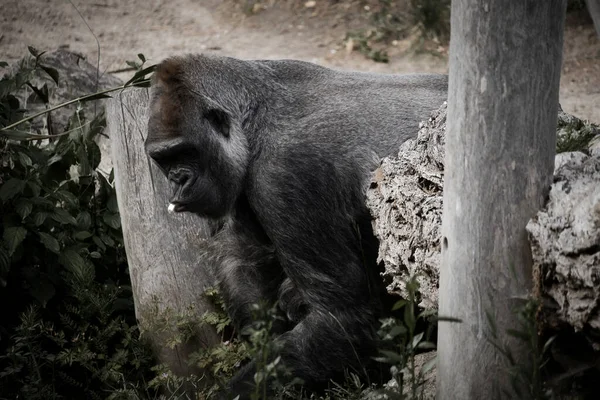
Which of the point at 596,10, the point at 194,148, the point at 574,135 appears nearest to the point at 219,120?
the point at 194,148

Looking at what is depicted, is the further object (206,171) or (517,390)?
(206,171)

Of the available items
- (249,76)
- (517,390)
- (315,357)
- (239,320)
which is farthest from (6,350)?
(517,390)

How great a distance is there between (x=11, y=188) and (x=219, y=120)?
121 centimetres

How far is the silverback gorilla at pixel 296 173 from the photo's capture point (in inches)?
146

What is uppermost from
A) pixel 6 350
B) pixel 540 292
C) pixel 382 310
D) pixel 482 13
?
pixel 482 13

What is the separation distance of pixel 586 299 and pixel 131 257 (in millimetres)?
2648

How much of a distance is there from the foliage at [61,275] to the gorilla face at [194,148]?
0.59 metres

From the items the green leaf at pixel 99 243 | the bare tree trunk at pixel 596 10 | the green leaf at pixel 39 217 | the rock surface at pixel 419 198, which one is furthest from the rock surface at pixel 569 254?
the green leaf at pixel 99 243

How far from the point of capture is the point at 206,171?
3.86m

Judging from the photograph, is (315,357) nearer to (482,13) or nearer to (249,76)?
(249,76)

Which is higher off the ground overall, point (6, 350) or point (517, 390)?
point (517, 390)

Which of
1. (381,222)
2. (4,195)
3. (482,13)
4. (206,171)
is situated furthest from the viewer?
(4,195)

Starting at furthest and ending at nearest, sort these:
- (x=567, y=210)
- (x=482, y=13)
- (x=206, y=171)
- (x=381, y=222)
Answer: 1. (x=206, y=171)
2. (x=381, y=222)
3. (x=567, y=210)
4. (x=482, y=13)

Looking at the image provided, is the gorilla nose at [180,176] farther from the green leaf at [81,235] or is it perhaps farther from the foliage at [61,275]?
the green leaf at [81,235]
